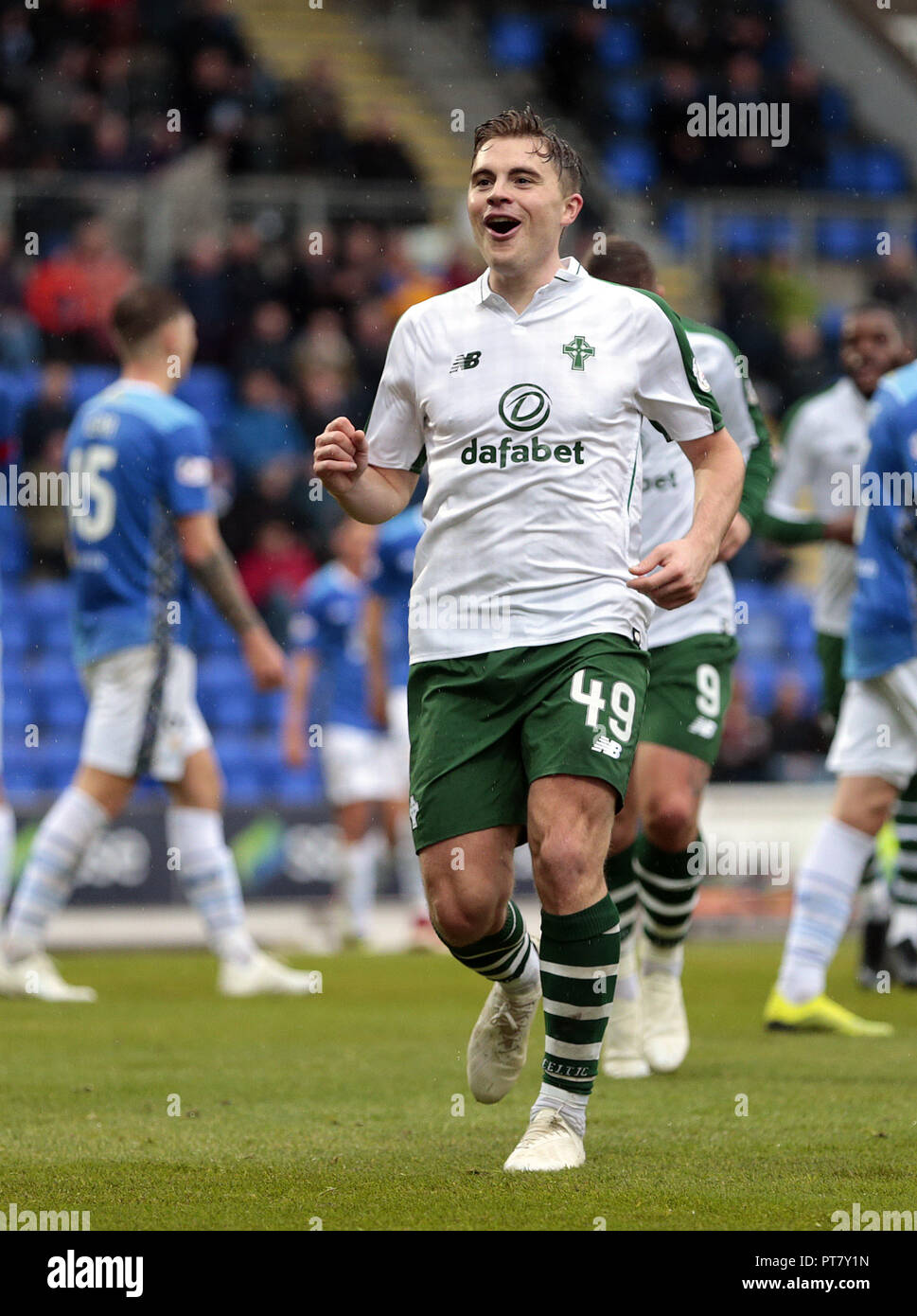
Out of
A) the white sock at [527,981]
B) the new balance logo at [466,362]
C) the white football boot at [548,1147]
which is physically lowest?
the white football boot at [548,1147]

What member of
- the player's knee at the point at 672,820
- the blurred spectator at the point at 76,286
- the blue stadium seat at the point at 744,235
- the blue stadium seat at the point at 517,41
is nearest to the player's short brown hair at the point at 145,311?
the player's knee at the point at 672,820

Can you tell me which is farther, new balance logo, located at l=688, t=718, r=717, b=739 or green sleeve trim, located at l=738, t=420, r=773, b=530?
green sleeve trim, located at l=738, t=420, r=773, b=530

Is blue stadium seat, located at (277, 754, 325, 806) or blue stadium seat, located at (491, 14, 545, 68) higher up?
blue stadium seat, located at (491, 14, 545, 68)

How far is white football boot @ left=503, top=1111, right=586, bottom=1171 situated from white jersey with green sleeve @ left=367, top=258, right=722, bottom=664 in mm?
1031

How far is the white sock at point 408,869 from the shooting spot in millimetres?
12345

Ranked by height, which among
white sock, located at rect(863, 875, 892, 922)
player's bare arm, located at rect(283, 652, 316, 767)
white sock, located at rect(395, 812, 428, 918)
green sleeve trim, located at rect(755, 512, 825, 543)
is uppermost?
green sleeve trim, located at rect(755, 512, 825, 543)

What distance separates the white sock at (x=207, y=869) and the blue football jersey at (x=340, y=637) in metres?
4.36

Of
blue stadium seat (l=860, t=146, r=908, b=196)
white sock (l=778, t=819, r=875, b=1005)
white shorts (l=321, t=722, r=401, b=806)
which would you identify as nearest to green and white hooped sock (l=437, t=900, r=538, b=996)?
white sock (l=778, t=819, r=875, b=1005)

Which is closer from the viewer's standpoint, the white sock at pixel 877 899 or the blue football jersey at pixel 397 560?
the white sock at pixel 877 899

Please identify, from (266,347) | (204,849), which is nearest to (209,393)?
(266,347)

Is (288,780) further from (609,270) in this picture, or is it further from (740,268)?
(609,270)

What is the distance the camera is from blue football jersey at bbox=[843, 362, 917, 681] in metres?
7.23

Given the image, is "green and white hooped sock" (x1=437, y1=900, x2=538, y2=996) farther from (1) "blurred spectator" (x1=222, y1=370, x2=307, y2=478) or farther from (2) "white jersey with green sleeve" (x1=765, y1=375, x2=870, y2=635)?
(1) "blurred spectator" (x1=222, y1=370, x2=307, y2=478)

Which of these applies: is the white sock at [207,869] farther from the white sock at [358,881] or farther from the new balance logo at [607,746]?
the new balance logo at [607,746]
